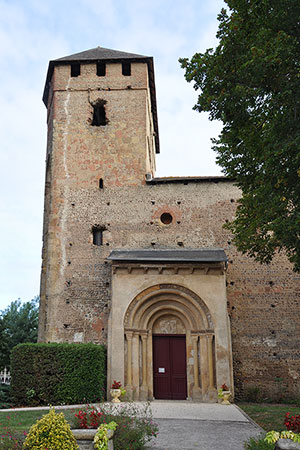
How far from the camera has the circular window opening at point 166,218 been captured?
17625mm

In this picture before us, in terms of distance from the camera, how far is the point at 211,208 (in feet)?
57.7

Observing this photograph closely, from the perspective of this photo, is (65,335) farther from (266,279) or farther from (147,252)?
(266,279)

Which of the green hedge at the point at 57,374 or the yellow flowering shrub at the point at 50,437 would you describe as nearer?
the yellow flowering shrub at the point at 50,437

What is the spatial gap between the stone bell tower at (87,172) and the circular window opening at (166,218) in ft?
5.61

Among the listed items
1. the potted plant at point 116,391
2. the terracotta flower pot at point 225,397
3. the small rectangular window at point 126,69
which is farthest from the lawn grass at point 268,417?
the small rectangular window at point 126,69

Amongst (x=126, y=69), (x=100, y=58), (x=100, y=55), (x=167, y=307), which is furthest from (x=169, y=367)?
(x=100, y=55)

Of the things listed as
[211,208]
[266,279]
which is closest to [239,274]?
[266,279]

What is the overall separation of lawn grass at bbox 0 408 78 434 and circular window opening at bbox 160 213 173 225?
347 inches

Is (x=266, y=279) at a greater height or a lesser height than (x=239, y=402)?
greater

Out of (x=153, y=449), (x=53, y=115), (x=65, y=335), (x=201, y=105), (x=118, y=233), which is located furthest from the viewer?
(x=53, y=115)

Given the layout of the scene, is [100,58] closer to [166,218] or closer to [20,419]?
[166,218]

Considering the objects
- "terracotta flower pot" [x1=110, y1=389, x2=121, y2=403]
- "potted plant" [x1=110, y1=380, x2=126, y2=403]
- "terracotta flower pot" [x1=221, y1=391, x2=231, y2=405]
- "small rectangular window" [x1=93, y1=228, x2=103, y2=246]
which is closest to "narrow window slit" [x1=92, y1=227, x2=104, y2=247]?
"small rectangular window" [x1=93, y1=228, x2=103, y2=246]

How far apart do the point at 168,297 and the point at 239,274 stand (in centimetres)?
338

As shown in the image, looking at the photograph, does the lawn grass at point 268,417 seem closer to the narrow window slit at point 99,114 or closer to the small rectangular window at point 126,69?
the narrow window slit at point 99,114
